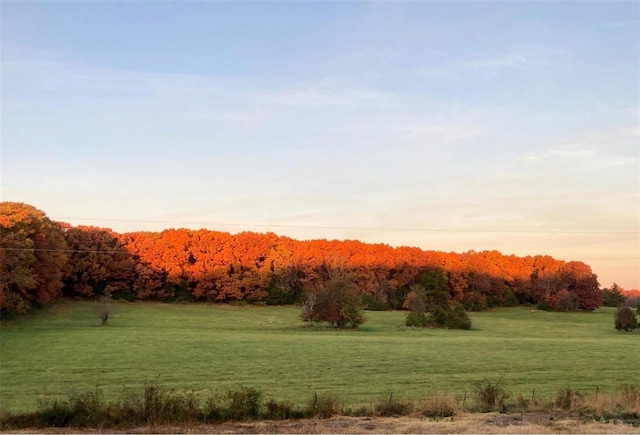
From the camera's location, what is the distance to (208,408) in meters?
15.2

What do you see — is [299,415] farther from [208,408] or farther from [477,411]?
[477,411]

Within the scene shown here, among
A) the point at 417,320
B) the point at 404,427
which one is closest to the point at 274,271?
the point at 417,320

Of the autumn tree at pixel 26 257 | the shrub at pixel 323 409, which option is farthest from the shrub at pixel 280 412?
the autumn tree at pixel 26 257

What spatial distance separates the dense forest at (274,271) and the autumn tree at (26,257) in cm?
307

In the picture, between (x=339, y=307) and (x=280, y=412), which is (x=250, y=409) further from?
(x=339, y=307)

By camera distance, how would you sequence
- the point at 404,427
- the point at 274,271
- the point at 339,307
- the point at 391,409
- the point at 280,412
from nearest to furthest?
the point at 404,427 < the point at 280,412 < the point at 391,409 < the point at 339,307 < the point at 274,271

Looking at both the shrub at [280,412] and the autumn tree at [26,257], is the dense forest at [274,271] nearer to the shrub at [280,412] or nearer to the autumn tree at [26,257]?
the autumn tree at [26,257]

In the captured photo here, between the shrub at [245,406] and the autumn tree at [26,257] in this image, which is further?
the autumn tree at [26,257]

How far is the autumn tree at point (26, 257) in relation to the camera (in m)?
59.2

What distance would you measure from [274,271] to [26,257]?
1980 inches

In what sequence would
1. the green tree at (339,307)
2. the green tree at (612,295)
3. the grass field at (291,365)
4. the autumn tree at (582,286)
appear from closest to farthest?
1. the grass field at (291,365)
2. the green tree at (339,307)
3. the autumn tree at (582,286)
4. the green tree at (612,295)

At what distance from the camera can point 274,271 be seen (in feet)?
350

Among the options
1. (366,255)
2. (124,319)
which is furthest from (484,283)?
(124,319)

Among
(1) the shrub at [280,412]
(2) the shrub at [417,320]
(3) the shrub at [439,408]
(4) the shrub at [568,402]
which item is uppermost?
(4) the shrub at [568,402]
